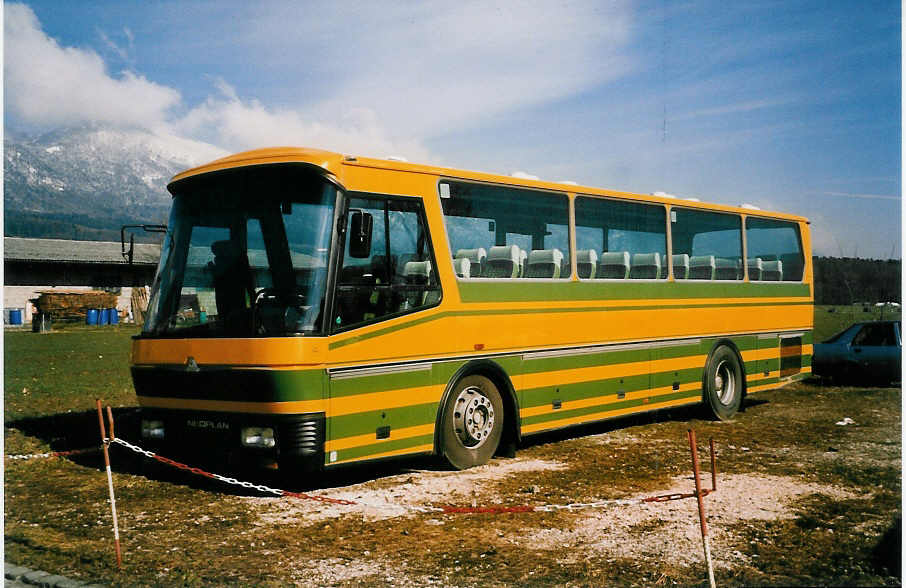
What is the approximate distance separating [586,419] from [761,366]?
Answer: 5022 millimetres

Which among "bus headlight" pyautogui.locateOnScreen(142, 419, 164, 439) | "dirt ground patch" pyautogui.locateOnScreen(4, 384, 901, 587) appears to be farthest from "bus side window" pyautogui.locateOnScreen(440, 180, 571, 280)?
"bus headlight" pyautogui.locateOnScreen(142, 419, 164, 439)

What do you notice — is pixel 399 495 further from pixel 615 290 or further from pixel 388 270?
pixel 615 290

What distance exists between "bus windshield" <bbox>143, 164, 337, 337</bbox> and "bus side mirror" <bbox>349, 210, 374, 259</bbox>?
0.74ft

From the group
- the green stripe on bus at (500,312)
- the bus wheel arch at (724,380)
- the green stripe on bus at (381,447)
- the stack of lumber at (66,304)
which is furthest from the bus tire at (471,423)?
the stack of lumber at (66,304)

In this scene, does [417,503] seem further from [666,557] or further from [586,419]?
[586,419]

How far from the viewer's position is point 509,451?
10555 millimetres

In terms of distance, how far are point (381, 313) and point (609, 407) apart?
4481 mm

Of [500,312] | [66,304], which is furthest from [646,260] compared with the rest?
[66,304]

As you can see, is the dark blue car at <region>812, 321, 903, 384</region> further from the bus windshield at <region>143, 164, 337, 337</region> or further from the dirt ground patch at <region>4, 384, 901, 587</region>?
the bus windshield at <region>143, 164, 337, 337</region>

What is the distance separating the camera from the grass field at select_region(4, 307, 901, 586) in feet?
20.1

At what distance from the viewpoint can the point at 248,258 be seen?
8.52 metres

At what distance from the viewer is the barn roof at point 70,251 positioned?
65.6 meters

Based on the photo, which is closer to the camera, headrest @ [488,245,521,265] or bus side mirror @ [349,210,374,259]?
bus side mirror @ [349,210,374,259]

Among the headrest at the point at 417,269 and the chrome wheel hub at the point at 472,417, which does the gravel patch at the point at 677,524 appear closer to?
the chrome wheel hub at the point at 472,417
